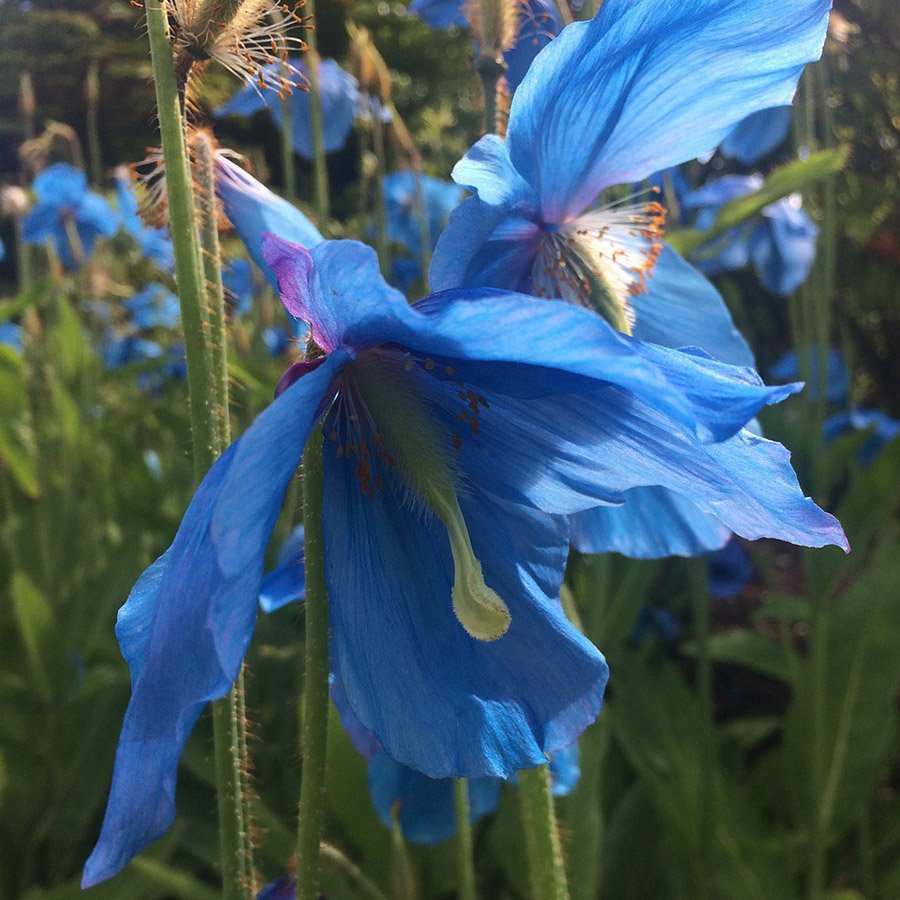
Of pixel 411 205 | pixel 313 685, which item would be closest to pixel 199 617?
pixel 313 685

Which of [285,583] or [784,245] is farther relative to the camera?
[784,245]

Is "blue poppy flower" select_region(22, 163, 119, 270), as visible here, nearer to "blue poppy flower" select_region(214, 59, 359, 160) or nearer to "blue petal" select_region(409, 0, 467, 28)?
"blue poppy flower" select_region(214, 59, 359, 160)

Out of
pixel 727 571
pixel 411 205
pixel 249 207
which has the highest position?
pixel 249 207

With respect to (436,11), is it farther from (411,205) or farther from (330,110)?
(411,205)

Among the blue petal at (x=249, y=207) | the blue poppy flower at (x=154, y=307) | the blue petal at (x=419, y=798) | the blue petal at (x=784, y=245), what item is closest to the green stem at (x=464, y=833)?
the blue petal at (x=419, y=798)

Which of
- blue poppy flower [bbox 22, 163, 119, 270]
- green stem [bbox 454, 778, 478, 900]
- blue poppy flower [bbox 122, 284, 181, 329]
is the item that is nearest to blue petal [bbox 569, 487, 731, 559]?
green stem [bbox 454, 778, 478, 900]

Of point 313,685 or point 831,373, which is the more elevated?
point 313,685

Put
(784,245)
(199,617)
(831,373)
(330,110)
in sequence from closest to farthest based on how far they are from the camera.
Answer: (199,617) → (784,245) → (330,110) → (831,373)
